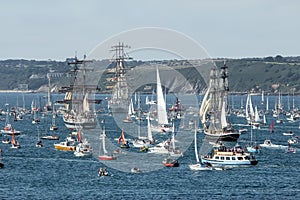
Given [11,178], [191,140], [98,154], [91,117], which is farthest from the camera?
[91,117]

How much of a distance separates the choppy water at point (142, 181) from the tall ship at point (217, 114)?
82.0 ft

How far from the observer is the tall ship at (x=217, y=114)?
485 ft

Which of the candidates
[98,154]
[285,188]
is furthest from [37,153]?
[285,188]

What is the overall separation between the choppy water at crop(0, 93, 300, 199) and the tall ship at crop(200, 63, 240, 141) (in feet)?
82.0

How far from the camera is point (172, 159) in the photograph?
368 feet

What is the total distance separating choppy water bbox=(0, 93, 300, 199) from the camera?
8656 cm

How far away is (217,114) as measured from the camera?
513 feet

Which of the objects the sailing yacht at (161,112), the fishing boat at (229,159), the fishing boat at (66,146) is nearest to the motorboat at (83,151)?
the fishing boat at (66,146)

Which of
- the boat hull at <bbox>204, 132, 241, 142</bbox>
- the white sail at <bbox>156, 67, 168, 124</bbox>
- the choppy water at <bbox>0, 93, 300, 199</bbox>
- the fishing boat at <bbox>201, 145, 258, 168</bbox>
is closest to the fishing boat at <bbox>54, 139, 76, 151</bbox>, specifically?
the choppy water at <bbox>0, 93, 300, 199</bbox>

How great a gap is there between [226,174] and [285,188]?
12.4 m

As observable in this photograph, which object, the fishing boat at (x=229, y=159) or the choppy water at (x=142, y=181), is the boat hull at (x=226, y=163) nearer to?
the fishing boat at (x=229, y=159)

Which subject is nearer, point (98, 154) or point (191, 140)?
point (98, 154)

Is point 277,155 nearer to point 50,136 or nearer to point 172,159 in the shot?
point 172,159

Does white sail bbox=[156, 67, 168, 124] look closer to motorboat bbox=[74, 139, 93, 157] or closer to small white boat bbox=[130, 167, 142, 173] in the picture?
motorboat bbox=[74, 139, 93, 157]
